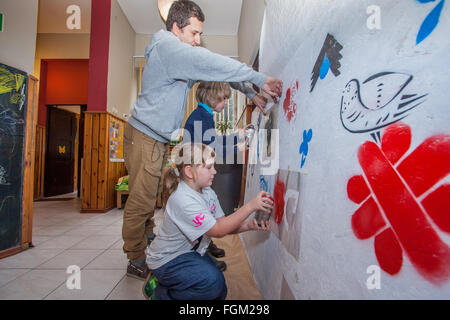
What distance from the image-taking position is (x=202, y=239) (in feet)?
3.69

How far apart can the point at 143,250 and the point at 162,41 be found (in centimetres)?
103

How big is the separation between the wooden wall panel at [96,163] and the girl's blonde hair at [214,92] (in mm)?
2227

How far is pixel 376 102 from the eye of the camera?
1.40ft

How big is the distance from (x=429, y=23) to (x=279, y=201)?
623 millimetres

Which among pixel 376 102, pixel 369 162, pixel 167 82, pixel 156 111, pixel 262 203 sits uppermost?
pixel 167 82

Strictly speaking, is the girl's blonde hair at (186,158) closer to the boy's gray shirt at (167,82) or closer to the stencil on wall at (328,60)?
the boy's gray shirt at (167,82)

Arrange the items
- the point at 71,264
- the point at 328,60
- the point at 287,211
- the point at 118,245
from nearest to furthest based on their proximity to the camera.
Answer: the point at 328,60, the point at 287,211, the point at 71,264, the point at 118,245

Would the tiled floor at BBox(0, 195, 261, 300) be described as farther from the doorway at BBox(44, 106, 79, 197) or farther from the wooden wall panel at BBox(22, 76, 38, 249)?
the doorway at BBox(44, 106, 79, 197)

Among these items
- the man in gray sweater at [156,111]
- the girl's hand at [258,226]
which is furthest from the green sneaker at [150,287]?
the girl's hand at [258,226]

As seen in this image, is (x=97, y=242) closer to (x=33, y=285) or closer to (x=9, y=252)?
(x=9, y=252)

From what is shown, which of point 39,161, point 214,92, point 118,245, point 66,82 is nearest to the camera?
point 214,92

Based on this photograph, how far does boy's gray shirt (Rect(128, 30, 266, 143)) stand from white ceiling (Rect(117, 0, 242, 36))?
306 centimetres

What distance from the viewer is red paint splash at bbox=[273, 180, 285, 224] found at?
2.74ft

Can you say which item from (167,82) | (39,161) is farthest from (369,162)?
(39,161)
